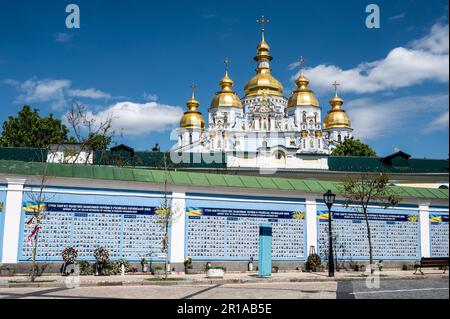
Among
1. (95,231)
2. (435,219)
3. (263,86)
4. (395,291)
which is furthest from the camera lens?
(263,86)

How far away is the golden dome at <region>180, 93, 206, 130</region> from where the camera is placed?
86.4 m

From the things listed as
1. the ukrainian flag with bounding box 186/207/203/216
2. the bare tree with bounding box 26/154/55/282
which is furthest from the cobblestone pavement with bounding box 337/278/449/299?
the bare tree with bounding box 26/154/55/282

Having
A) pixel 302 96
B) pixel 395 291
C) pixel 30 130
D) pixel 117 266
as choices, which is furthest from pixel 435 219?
pixel 302 96

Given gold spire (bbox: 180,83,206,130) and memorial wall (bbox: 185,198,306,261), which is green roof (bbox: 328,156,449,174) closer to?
memorial wall (bbox: 185,198,306,261)

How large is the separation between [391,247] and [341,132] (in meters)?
64.5

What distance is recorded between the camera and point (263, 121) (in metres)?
84.9

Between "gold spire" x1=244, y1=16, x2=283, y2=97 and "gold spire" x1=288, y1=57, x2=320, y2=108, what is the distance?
4.02 meters

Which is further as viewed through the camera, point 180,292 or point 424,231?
point 424,231

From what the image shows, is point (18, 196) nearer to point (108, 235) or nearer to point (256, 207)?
point (108, 235)

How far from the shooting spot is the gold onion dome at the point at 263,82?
91438mm

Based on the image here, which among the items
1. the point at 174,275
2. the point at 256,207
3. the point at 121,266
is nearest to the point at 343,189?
the point at 256,207

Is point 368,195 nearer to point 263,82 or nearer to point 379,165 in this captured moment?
point 379,165

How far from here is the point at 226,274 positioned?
21516 millimetres

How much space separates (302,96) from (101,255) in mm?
71824
